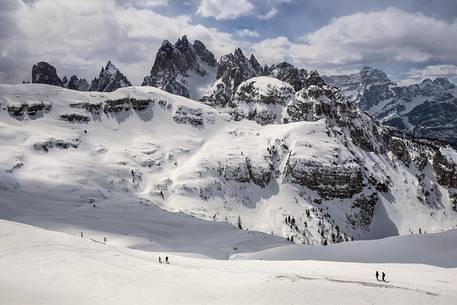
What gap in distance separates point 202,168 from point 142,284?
110 m

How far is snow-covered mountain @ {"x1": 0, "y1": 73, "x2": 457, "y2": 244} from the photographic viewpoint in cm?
12862

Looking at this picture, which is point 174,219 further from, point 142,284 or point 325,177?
point 325,177

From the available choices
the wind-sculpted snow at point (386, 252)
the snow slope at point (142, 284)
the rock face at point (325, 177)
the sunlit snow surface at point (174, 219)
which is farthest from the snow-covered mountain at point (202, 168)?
the snow slope at point (142, 284)

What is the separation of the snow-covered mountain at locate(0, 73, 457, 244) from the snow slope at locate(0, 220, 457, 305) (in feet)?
239

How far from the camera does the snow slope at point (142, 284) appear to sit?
31.0m

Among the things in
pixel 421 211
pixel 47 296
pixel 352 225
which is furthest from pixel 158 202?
pixel 421 211

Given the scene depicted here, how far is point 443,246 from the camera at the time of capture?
76.0 metres

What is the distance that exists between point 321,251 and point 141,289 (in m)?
46.7

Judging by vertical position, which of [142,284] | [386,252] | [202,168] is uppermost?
[202,168]

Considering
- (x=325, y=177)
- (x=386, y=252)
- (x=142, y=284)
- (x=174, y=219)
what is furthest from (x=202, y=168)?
(x=142, y=284)

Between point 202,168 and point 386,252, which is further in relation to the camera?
point 202,168

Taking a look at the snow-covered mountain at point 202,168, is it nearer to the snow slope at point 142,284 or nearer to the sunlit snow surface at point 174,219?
the sunlit snow surface at point 174,219

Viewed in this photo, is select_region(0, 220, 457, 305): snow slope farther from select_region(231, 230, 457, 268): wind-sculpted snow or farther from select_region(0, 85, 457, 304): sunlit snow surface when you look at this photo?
select_region(231, 230, 457, 268): wind-sculpted snow

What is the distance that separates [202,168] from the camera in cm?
14525
